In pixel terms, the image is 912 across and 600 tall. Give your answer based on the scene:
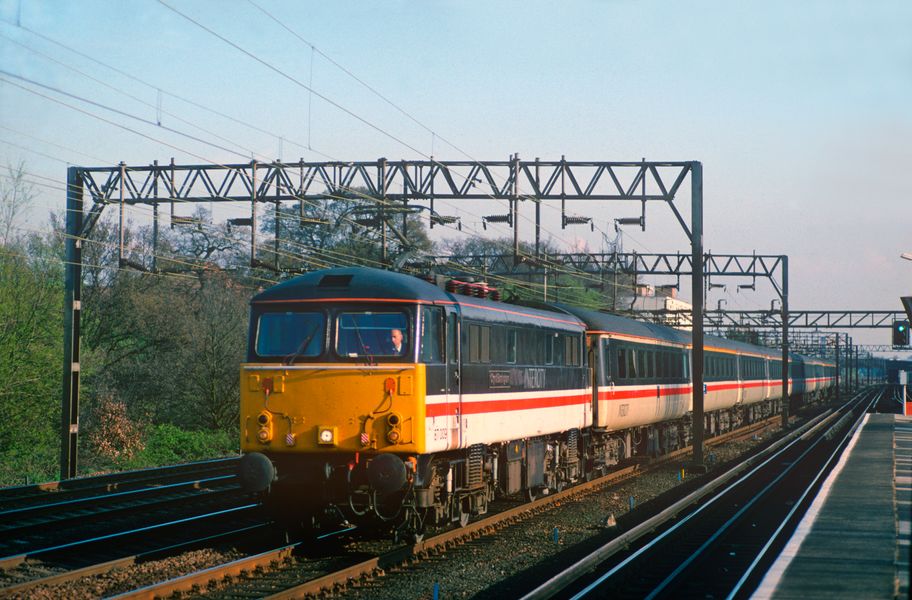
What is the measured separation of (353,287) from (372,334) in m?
0.71

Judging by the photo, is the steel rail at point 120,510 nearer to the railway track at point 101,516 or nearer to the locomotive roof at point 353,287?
the railway track at point 101,516

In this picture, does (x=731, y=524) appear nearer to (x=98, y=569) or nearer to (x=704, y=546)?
(x=704, y=546)

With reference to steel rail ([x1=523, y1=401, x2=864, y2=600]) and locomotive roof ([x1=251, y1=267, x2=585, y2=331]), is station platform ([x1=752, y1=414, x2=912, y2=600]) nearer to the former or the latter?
steel rail ([x1=523, y1=401, x2=864, y2=600])

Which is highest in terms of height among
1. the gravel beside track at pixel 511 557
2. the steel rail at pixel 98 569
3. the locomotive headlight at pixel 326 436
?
the locomotive headlight at pixel 326 436

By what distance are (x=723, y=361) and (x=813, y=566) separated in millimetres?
A: 29017

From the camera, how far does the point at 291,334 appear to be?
14320 mm

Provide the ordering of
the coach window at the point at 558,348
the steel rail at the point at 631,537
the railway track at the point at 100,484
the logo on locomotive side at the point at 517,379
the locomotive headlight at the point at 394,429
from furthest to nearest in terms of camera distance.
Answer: the coach window at the point at 558,348
the railway track at the point at 100,484
the logo on locomotive side at the point at 517,379
the locomotive headlight at the point at 394,429
the steel rail at the point at 631,537

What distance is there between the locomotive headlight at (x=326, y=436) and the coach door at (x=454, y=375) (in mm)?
1641

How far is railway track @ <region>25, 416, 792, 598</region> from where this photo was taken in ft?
38.0

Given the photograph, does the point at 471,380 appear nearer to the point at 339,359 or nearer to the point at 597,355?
the point at 339,359

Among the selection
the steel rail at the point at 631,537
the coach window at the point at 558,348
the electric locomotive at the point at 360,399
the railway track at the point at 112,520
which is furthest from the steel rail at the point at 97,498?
the steel rail at the point at 631,537

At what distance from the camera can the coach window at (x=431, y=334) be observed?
1406 cm

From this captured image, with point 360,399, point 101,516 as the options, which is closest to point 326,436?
point 360,399

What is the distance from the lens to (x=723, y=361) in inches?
1610
